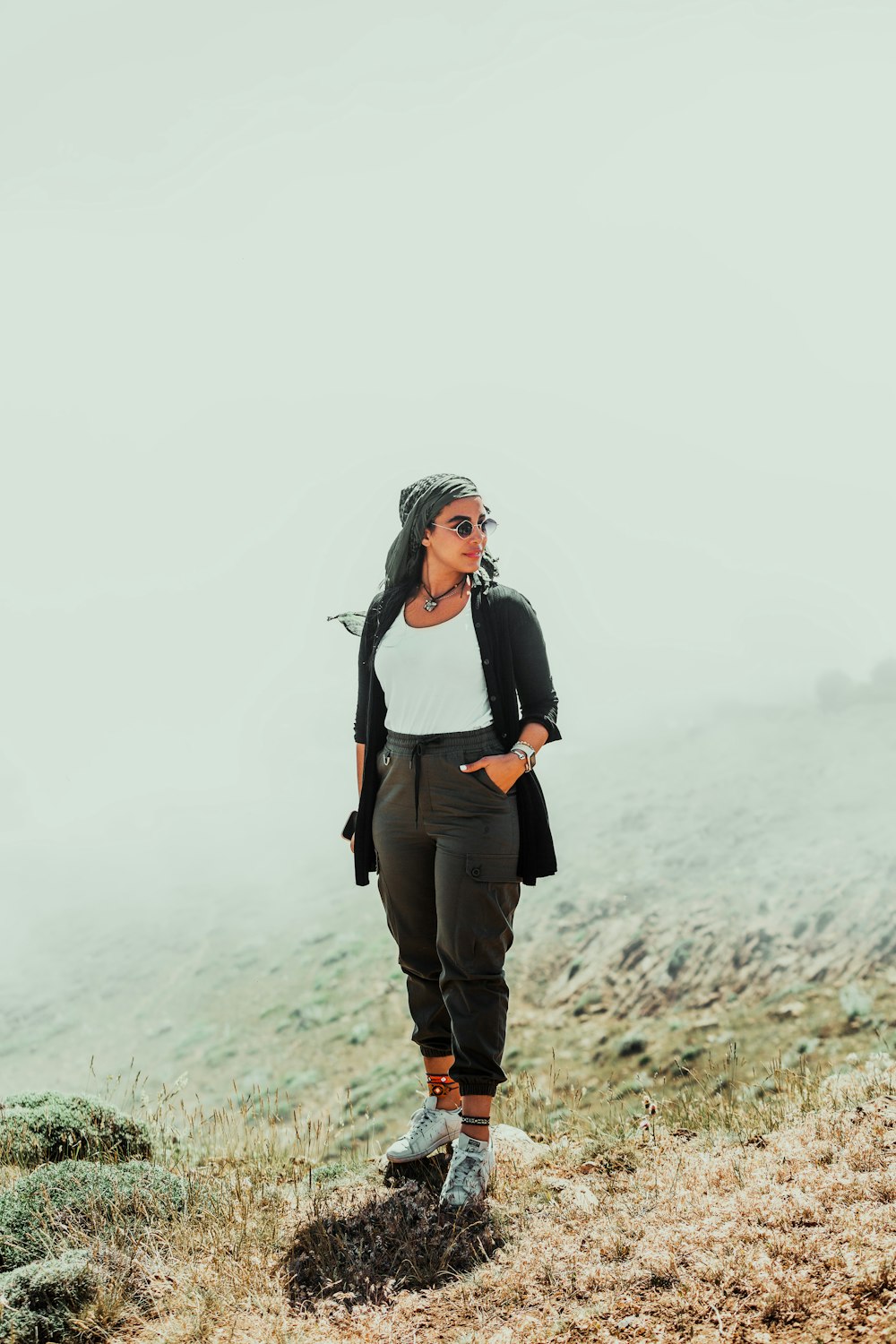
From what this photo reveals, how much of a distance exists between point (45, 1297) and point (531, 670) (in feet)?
8.84

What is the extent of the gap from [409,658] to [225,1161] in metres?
2.60

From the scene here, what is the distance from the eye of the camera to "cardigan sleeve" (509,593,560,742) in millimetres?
3787

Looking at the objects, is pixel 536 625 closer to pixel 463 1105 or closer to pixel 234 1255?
pixel 463 1105

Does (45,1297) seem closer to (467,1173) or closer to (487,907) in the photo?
(467,1173)

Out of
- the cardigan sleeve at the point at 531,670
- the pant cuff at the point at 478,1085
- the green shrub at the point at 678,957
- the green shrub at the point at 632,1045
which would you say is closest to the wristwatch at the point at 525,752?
the cardigan sleeve at the point at 531,670

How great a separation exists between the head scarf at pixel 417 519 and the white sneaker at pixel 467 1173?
2.15 m

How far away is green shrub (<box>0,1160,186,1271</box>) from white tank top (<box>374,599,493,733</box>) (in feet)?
6.76

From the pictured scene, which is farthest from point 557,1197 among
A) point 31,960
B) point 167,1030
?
point 31,960

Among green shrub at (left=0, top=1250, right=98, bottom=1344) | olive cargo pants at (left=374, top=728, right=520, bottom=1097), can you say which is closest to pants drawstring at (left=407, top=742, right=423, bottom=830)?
olive cargo pants at (left=374, top=728, right=520, bottom=1097)

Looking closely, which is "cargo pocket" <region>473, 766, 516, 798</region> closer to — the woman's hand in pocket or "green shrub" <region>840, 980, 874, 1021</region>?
the woman's hand in pocket

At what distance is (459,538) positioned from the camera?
12.5ft

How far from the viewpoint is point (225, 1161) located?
464cm

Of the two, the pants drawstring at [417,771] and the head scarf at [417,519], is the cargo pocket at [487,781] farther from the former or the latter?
the head scarf at [417,519]

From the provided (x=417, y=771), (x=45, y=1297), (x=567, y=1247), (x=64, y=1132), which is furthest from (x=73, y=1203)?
(x=417, y=771)
